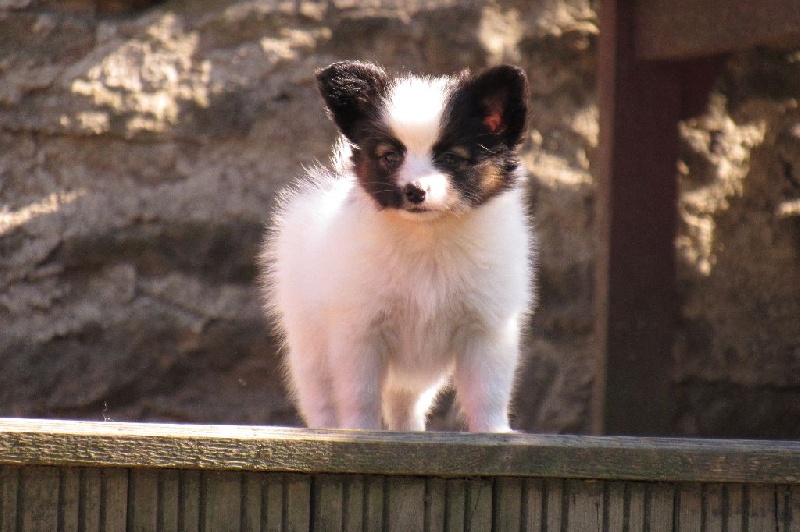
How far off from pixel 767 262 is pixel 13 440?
5.29m

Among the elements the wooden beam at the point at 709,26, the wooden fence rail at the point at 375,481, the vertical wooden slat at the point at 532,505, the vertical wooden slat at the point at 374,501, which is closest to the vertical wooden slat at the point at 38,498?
the wooden fence rail at the point at 375,481

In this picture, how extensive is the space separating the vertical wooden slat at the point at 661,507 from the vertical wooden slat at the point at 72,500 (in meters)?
1.44

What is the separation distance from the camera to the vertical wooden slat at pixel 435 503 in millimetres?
2988

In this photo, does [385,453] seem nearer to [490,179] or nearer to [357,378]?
[357,378]

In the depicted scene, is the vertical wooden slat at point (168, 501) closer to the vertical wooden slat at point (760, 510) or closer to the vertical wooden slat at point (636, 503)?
the vertical wooden slat at point (636, 503)

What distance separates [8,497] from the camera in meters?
2.89

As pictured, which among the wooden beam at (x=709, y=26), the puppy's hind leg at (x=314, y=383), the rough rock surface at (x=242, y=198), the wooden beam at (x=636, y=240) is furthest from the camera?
the rough rock surface at (x=242, y=198)

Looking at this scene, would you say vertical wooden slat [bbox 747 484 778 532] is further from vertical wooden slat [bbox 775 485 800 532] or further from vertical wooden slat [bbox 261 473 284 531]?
vertical wooden slat [bbox 261 473 284 531]

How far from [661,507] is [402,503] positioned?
0.68 metres

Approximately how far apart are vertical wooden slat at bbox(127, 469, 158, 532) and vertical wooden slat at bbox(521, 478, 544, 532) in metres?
0.94

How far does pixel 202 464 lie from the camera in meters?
2.89

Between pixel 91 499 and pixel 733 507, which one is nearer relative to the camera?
pixel 91 499

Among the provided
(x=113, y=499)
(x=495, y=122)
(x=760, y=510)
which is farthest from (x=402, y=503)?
(x=495, y=122)

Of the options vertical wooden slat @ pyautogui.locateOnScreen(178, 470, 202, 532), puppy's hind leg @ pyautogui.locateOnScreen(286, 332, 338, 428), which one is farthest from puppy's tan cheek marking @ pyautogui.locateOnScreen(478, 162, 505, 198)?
vertical wooden slat @ pyautogui.locateOnScreen(178, 470, 202, 532)
